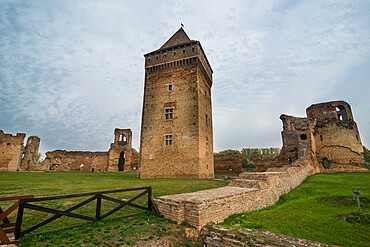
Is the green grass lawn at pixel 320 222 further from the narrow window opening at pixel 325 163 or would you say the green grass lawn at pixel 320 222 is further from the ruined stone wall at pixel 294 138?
the narrow window opening at pixel 325 163

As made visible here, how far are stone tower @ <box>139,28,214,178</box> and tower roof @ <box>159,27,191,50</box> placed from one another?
133mm

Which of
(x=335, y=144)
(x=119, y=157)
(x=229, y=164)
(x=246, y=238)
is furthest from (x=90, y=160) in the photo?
(x=335, y=144)

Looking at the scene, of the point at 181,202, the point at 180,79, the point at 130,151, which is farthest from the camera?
the point at 130,151

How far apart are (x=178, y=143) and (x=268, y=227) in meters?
13.9

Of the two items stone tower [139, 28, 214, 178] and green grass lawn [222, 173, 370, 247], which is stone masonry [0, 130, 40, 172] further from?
green grass lawn [222, 173, 370, 247]

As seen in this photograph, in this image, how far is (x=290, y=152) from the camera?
24.5 m

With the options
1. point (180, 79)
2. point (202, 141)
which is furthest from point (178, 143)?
point (180, 79)

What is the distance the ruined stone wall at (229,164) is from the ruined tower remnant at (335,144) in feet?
31.2

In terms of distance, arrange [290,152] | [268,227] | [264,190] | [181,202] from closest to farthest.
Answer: [268,227]
[181,202]
[264,190]
[290,152]

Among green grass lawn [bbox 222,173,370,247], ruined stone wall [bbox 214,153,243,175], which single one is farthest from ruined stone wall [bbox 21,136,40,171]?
green grass lawn [bbox 222,173,370,247]

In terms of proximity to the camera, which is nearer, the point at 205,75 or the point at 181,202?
the point at 181,202

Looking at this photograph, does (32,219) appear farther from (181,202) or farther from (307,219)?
(307,219)

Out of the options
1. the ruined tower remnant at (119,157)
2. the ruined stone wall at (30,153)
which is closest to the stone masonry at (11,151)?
the ruined stone wall at (30,153)

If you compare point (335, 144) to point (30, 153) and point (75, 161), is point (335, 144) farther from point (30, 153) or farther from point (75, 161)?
point (30, 153)
